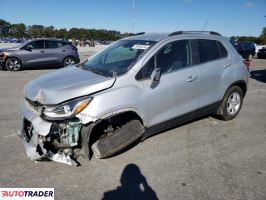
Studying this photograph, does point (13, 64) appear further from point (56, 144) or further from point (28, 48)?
point (56, 144)

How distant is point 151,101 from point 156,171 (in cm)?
106

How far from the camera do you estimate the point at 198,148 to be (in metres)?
5.04

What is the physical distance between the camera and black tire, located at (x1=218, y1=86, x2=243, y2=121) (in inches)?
243

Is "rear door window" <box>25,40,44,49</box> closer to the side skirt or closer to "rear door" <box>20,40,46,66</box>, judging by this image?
"rear door" <box>20,40,46,66</box>

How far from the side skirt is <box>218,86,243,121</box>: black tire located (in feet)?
0.70

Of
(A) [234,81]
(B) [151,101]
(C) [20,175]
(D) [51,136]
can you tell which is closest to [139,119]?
(B) [151,101]

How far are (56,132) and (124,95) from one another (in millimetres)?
1054

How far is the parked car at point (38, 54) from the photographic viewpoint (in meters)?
15.3

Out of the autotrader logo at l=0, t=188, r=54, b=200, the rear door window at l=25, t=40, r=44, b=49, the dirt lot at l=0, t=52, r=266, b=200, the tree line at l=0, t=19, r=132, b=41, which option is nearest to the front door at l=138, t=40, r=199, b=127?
A: the dirt lot at l=0, t=52, r=266, b=200

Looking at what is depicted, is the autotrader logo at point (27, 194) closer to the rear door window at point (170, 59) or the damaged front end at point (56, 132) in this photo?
the damaged front end at point (56, 132)

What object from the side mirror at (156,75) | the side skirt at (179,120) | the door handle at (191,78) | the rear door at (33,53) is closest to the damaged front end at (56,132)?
the side mirror at (156,75)

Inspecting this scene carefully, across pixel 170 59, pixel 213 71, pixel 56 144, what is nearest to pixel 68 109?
pixel 56 144

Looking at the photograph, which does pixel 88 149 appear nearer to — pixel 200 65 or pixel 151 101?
pixel 151 101

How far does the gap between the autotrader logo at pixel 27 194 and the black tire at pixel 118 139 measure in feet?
3.46
